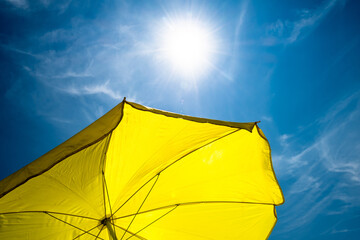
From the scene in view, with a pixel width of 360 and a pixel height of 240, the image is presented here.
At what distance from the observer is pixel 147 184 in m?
2.92

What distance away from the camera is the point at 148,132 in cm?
258

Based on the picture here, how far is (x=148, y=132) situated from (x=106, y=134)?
528 mm

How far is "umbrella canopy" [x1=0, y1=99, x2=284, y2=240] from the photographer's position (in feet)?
7.69

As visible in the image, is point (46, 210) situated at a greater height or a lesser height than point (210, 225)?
greater

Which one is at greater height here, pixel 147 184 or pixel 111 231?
pixel 147 184

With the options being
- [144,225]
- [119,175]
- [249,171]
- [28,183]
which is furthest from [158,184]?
[28,183]

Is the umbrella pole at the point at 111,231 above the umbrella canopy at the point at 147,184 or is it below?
below

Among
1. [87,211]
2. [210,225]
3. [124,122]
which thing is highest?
[124,122]

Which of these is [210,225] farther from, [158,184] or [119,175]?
[119,175]

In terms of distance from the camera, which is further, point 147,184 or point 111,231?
point 147,184

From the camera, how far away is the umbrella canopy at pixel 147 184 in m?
2.34

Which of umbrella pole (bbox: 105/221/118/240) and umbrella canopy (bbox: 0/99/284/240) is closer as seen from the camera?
umbrella canopy (bbox: 0/99/284/240)

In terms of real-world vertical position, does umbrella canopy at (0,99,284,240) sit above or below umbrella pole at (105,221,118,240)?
above

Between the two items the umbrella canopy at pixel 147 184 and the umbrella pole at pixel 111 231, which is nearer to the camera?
the umbrella canopy at pixel 147 184
